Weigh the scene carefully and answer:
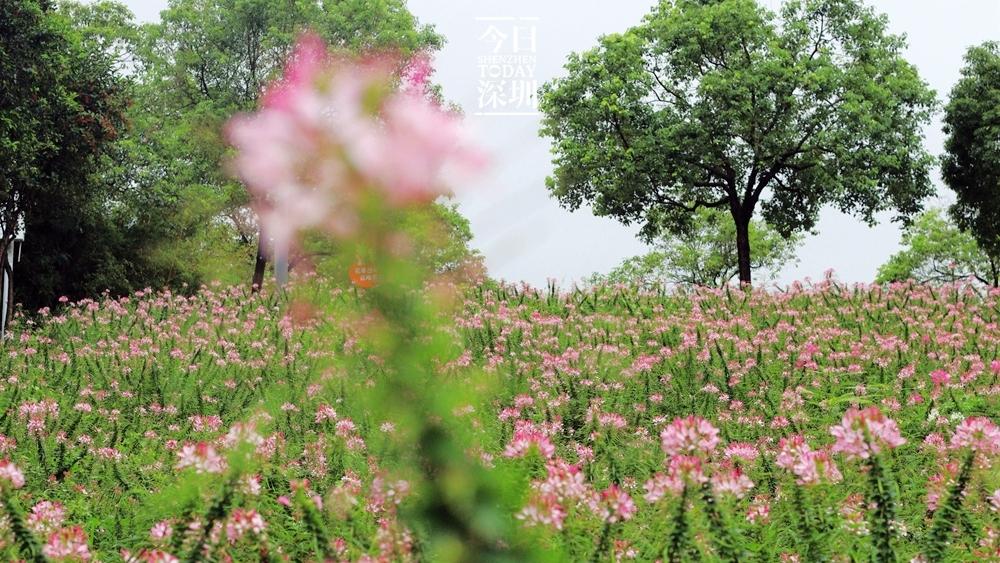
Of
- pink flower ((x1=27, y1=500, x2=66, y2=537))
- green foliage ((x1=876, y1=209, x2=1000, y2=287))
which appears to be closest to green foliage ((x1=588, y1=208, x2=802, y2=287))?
green foliage ((x1=876, y1=209, x2=1000, y2=287))

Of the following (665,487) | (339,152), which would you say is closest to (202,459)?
(665,487)

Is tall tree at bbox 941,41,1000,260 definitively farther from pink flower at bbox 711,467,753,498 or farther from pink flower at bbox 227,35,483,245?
pink flower at bbox 227,35,483,245

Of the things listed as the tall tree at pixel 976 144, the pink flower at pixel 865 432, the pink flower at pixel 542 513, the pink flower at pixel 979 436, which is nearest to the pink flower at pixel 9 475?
the pink flower at pixel 542 513

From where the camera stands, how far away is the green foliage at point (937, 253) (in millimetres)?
40469

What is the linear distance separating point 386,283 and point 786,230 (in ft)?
95.8

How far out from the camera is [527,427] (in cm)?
752

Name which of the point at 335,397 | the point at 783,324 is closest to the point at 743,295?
the point at 783,324

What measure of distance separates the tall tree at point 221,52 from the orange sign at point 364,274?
1062 inches

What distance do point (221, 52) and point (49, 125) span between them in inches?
488

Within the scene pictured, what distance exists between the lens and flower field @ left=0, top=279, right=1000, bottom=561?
191cm

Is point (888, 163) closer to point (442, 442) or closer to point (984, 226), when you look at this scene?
point (984, 226)

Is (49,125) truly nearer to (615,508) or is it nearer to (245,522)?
(245,522)

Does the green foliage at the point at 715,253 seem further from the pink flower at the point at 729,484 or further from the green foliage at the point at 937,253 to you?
the pink flower at the point at 729,484

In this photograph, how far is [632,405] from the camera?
366 inches
